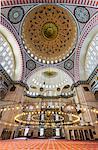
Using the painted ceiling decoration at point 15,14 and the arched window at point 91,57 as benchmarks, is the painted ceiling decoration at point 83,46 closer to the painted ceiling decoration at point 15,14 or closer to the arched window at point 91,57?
the arched window at point 91,57

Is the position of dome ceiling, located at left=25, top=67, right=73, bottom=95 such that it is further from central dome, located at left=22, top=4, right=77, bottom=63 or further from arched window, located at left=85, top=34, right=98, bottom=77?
arched window, located at left=85, top=34, right=98, bottom=77

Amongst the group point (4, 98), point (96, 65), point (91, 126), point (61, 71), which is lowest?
point (91, 126)

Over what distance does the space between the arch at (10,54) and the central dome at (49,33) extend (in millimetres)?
1126

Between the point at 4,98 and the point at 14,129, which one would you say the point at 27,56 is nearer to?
the point at 4,98

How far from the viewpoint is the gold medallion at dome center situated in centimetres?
1681

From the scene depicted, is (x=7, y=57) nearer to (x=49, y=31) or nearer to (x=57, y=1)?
(x=49, y=31)

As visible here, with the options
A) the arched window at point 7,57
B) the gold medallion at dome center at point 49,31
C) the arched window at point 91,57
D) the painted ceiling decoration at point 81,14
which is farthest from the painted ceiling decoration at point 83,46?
the arched window at point 7,57

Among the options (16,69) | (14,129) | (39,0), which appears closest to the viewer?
(39,0)

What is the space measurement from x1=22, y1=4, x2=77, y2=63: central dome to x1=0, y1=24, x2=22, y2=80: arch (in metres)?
1.13

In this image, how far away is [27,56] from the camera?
17.2m

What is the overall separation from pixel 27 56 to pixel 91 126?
26.4 feet

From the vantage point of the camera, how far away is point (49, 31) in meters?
17.0

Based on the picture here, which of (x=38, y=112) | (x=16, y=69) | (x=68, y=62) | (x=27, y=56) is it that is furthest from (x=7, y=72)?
(x=68, y=62)

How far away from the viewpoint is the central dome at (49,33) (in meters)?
15.6
